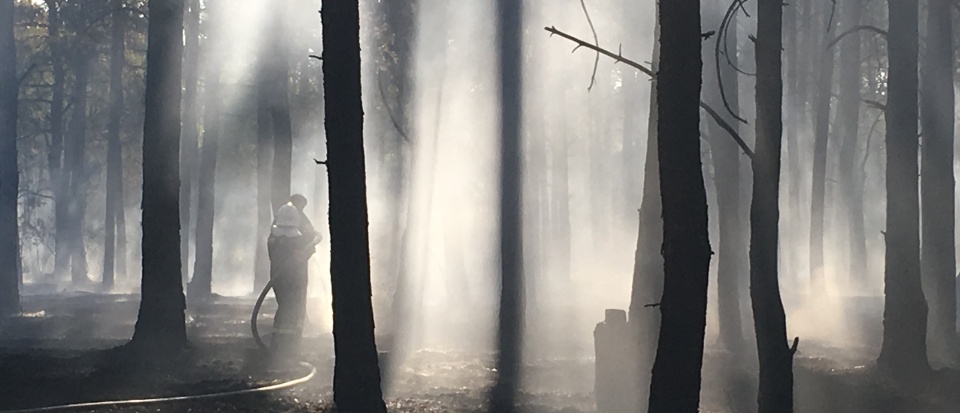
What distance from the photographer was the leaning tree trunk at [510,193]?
57.2 feet

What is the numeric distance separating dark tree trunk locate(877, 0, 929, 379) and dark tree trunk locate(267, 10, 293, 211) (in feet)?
48.8

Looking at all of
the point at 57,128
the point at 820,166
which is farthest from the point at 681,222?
the point at 57,128

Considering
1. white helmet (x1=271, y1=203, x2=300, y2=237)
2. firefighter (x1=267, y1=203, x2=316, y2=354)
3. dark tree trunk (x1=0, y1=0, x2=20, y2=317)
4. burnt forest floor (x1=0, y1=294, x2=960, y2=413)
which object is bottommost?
burnt forest floor (x1=0, y1=294, x2=960, y2=413)

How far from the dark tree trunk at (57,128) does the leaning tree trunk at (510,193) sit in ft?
76.2

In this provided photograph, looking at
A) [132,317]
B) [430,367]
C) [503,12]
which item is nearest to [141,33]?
[132,317]

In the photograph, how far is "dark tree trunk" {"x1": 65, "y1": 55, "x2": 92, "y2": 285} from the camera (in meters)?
45.9

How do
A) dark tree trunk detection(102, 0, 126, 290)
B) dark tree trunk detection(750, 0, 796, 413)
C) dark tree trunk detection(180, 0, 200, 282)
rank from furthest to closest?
dark tree trunk detection(102, 0, 126, 290)
dark tree trunk detection(180, 0, 200, 282)
dark tree trunk detection(750, 0, 796, 413)

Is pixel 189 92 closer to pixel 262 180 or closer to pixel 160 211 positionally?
pixel 262 180

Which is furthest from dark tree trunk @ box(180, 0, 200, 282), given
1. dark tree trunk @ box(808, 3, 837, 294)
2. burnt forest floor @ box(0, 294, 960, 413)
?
dark tree trunk @ box(808, 3, 837, 294)

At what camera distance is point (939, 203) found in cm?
1753

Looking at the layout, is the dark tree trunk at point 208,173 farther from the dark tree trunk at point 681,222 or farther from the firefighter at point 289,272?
the dark tree trunk at point 681,222

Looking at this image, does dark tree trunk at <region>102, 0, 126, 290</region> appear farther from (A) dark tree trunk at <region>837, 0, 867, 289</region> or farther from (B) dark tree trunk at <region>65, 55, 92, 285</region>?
(A) dark tree trunk at <region>837, 0, 867, 289</region>

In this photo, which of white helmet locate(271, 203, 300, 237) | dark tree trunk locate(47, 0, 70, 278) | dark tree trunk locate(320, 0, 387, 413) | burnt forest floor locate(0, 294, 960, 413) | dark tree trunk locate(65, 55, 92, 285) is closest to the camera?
dark tree trunk locate(320, 0, 387, 413)

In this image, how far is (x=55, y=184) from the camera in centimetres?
5291
